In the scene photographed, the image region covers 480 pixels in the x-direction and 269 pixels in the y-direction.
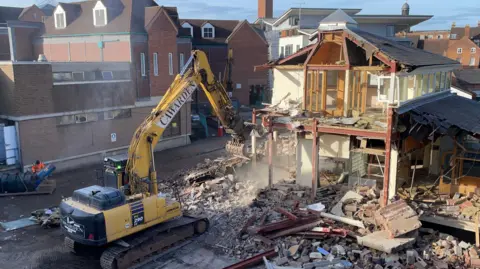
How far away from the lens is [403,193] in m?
18.3

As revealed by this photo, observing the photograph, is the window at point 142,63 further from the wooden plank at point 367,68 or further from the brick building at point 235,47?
the wooden plank at point 367,68

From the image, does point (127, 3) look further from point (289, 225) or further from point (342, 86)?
point (289, 225)

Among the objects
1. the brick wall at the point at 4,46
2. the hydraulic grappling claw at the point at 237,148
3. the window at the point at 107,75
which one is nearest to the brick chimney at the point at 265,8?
the brick wall at the point at 4,46

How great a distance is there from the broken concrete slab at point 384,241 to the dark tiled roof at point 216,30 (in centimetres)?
3546

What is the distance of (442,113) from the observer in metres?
17.7

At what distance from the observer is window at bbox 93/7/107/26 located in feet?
108

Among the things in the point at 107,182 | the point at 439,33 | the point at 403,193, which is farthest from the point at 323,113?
the point at 439,33

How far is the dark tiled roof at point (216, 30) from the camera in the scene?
4709 cm

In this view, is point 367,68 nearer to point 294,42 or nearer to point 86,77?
point 86,77

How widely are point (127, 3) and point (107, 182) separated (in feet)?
67.0

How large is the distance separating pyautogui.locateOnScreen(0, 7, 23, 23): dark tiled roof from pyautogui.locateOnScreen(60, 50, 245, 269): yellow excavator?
34380mm

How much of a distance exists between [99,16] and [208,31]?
17.0 m

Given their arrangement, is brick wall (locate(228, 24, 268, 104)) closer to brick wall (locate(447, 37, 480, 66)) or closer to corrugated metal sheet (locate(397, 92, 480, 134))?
corrugated metal sheet (locate(397, 92, 480, 134))

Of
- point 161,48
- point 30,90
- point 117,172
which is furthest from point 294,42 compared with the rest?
point 117,172
